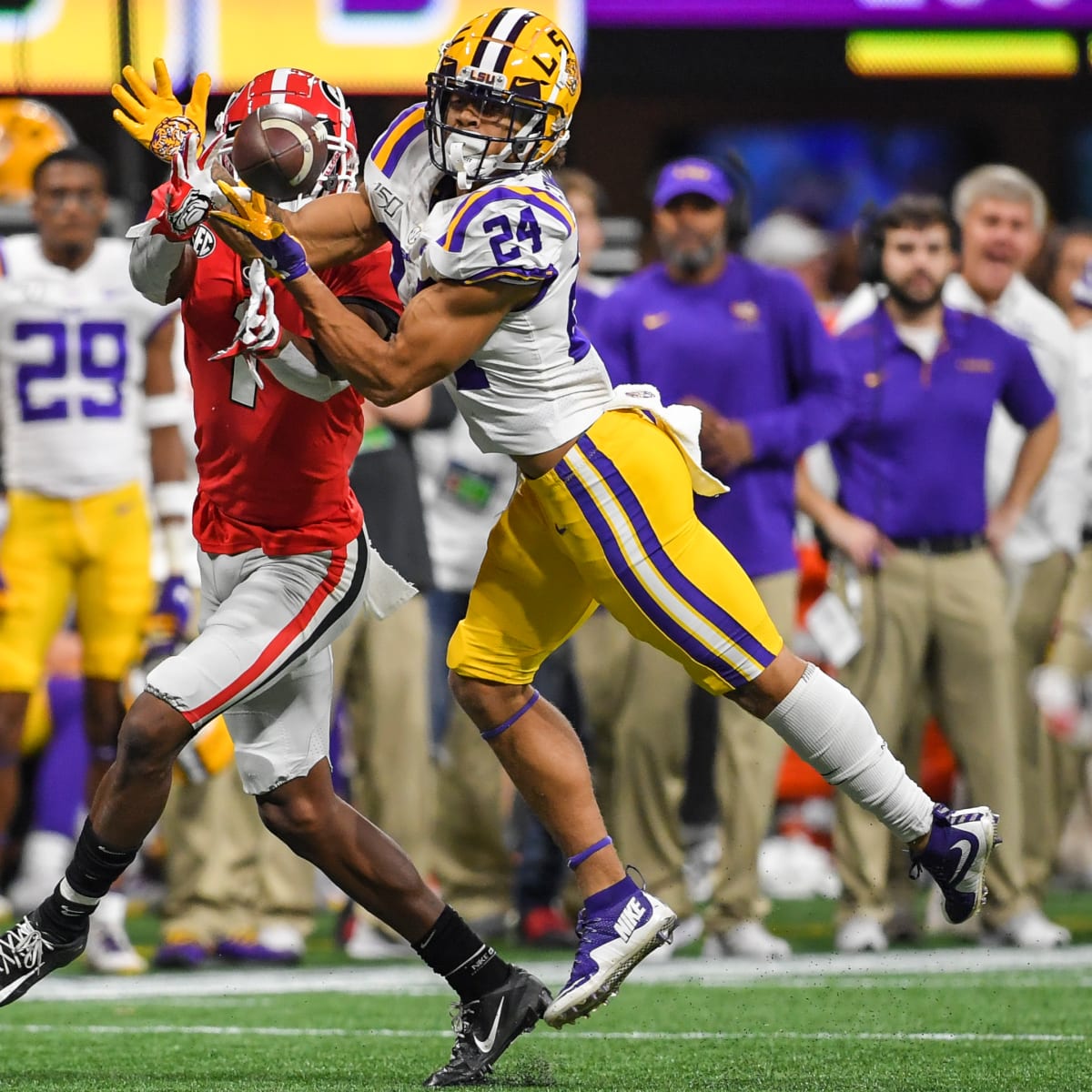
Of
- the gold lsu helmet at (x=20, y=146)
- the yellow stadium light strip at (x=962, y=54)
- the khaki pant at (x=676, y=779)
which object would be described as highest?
the yellow stadium light strip at (x=962, y=54)

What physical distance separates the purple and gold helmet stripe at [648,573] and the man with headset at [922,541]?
2.56 metres

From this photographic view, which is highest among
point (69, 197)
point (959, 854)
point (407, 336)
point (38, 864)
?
point (407, 336)

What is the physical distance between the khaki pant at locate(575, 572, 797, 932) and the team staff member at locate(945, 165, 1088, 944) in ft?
3.10

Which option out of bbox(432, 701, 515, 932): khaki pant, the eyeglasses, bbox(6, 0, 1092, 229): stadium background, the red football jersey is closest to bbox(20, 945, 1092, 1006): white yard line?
bbox(432, 701, 515, 932): khaki pant

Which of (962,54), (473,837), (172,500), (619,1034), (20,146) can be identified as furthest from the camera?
(962,54)

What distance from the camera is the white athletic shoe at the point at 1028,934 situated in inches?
272

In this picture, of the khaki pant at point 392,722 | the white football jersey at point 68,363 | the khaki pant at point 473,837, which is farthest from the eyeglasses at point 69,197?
the khaki pant at point 473,837

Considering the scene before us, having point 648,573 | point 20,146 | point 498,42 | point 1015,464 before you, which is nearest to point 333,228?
point 498,42

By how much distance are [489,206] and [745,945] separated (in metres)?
2.98

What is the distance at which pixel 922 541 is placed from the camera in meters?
7.05

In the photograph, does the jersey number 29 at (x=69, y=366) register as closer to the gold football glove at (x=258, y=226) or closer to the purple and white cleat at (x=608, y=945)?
the gold football glove at (x=258, y=226)

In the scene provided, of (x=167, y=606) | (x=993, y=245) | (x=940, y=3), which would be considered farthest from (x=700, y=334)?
(x=940, y=3)

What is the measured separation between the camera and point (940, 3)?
9.38 m

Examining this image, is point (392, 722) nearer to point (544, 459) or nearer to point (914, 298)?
point (914, 298)
